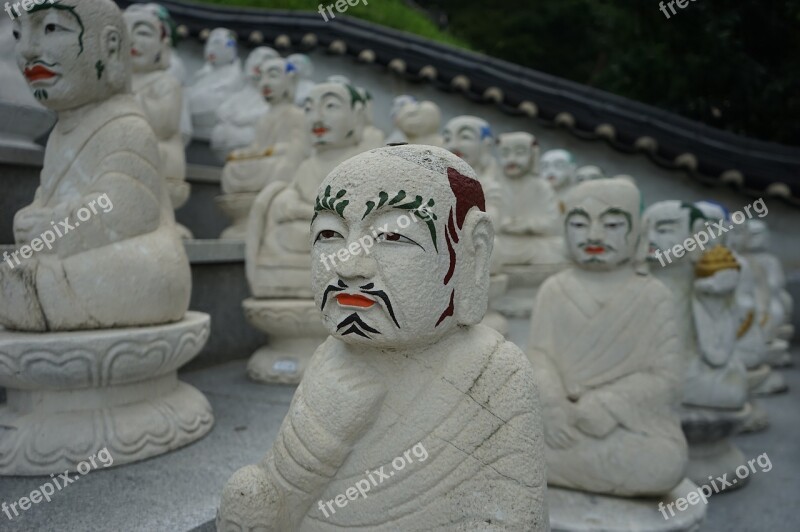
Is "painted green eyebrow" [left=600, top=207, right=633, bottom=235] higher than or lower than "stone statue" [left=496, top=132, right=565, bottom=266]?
higher

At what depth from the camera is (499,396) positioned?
168cm

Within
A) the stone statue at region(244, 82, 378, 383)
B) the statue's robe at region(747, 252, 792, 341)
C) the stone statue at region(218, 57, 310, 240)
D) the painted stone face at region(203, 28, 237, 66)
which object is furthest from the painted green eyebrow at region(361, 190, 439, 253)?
the painted stone face at region(203, 28, 237, 66)

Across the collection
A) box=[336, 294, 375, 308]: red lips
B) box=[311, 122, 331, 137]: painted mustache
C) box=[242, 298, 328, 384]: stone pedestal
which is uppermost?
box=[336, 294, 375, 308]: red lips

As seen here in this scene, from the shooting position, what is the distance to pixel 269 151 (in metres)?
5.42

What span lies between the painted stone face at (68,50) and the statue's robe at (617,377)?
2.19 meters

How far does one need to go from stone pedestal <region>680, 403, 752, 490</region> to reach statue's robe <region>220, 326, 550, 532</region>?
2.17 metres

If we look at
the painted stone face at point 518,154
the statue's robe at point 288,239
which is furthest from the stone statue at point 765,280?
the statue's robe at point 288,239

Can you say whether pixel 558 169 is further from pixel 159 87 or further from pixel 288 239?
pixel 159 87

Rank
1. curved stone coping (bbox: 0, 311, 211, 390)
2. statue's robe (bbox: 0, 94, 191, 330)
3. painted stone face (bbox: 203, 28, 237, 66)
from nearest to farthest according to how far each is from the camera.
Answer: curved stone coping (bbox: 0, 311, 211, 390) → statue's robe (bbox: 0, 94, 191, 330) → painted stone face (bbox: 203, 28, 237, 66)

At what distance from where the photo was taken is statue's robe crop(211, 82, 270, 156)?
713cm

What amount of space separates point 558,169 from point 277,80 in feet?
9.35

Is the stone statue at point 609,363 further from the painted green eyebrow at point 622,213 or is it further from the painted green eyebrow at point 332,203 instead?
the painted green eyebrow at point 332,203

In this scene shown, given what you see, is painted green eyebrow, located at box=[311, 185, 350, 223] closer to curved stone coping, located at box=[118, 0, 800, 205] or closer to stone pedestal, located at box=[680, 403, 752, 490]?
stone pedestal, located at box=[680, 403, 752, 490]

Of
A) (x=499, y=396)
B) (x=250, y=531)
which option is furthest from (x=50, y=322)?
(x=499, y=396)
